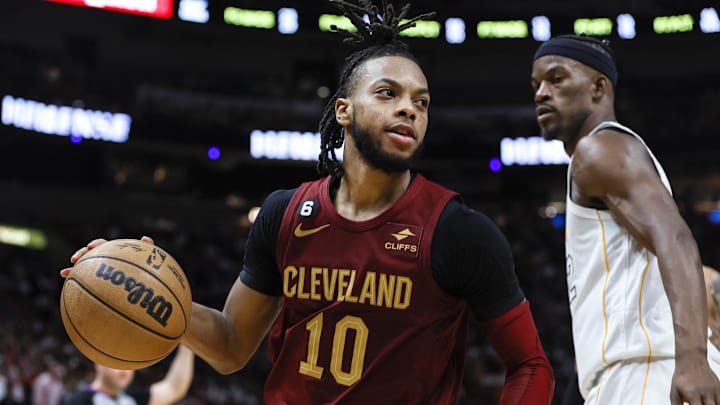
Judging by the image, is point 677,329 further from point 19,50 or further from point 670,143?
point 19,50

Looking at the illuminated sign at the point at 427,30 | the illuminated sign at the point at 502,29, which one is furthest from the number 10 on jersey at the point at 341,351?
the illuminated sign at the point at 502,29

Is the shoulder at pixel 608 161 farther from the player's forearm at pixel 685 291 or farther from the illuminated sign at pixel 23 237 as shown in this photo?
the illuminated sign at pixel 23 237

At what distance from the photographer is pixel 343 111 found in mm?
2812

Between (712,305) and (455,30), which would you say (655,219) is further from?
(455,30)

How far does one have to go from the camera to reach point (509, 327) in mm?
2457

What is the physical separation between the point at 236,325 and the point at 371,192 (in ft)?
2.22

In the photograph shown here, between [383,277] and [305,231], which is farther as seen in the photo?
[305,231]

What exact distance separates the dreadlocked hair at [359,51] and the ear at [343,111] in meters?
0.04

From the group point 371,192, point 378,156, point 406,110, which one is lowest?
point 371,192

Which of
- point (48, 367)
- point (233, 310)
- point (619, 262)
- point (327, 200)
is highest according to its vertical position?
point (327, 200)

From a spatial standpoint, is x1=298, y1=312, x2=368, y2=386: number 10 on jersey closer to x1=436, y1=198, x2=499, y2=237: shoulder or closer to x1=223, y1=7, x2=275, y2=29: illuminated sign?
x1=436, y1=198, x2=499, y2=237: shoulder

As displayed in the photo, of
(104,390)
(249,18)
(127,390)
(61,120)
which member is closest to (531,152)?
(249,18)

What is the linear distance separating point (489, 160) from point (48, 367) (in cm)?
974

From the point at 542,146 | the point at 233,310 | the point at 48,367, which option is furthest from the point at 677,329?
the point at 542,146
